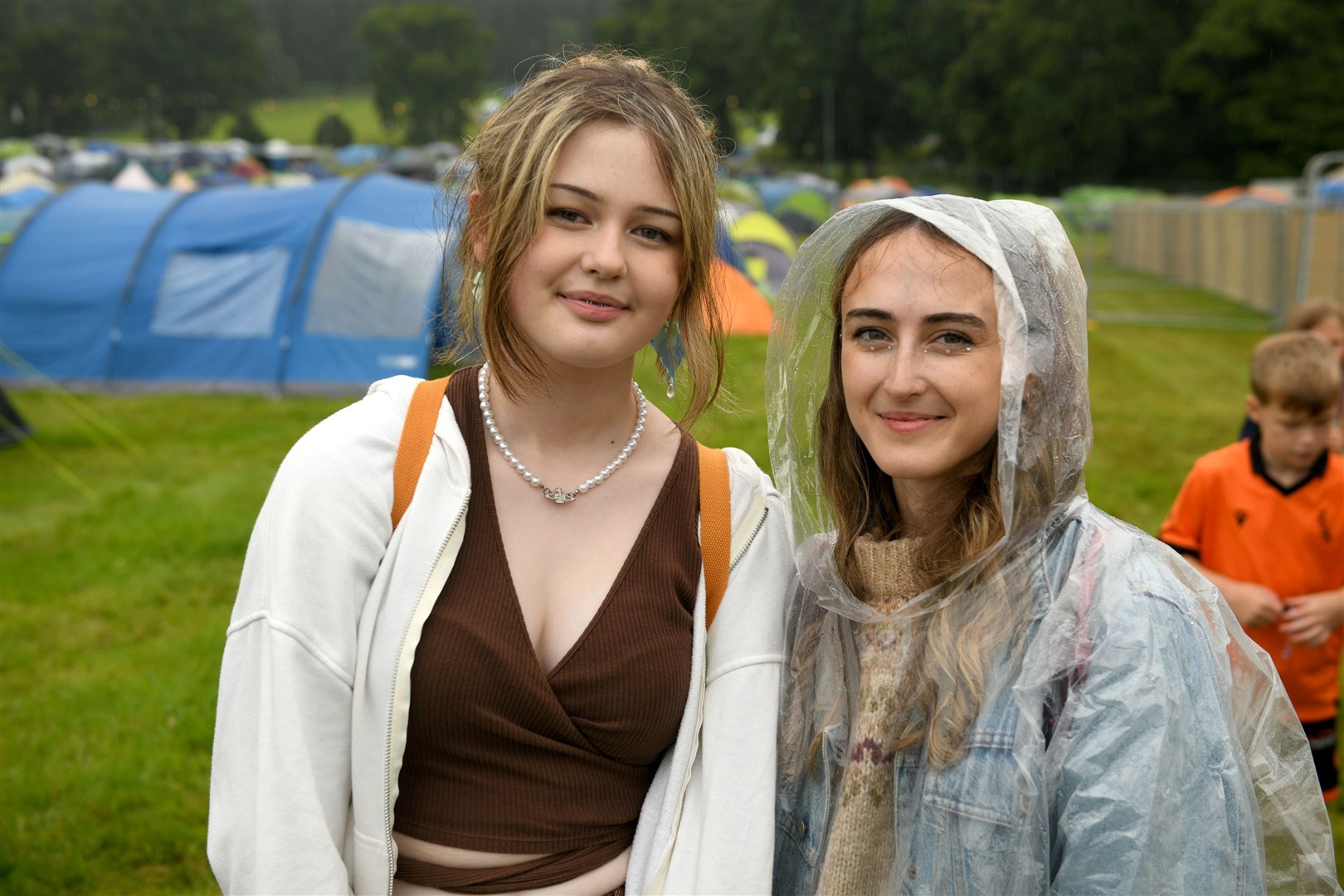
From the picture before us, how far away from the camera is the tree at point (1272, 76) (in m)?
37.1

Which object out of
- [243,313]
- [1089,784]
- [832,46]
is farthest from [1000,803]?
[832,46]

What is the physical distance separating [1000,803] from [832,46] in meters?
59.9

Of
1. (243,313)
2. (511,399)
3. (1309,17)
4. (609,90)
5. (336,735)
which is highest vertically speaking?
(1309,17)

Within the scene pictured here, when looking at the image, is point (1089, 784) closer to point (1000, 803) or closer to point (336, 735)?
point (1000, 803)

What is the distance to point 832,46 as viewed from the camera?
188 ft

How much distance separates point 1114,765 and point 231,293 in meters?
10.5

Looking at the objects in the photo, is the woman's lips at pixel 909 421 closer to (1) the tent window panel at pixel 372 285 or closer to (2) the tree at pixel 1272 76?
(1) the tent window panel at pixel 372 285

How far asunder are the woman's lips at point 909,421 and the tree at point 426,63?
83.3 metres

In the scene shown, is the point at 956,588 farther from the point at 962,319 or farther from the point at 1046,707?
the point at 962,319

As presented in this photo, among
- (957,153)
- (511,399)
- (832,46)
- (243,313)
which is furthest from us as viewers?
(832,46)

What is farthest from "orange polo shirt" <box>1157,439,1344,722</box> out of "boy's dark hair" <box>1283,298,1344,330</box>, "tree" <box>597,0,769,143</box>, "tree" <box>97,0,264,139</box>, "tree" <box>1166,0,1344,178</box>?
"tree" <box>97,0,264,139</box>

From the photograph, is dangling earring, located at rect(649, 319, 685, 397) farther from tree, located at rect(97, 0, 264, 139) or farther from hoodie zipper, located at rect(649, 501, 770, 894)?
tree, located at rect(97, 0, 264, 139)

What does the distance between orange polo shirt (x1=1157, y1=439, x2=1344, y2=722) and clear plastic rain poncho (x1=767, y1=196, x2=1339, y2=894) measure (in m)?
1.42

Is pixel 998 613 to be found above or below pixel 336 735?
above
